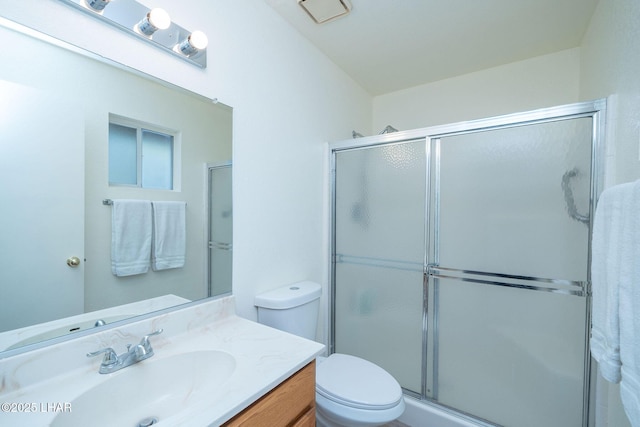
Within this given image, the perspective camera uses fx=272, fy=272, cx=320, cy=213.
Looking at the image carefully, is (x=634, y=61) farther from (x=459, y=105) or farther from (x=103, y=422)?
(x=103, y=422)

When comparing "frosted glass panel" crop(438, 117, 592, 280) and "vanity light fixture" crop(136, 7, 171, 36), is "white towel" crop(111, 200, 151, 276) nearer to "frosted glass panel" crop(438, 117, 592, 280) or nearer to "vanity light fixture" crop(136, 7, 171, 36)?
"vanity light fixture" crop(136, 7, 171, 36)

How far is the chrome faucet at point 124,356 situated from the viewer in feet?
2.64

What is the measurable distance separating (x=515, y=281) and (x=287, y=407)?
128cm

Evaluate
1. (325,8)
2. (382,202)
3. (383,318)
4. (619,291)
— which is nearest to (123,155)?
(325,8)

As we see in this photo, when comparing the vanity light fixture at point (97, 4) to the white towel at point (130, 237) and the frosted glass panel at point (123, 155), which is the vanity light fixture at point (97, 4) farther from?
the white towel at point (130, 237)

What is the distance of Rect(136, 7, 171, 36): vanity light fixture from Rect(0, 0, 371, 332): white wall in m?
0.06

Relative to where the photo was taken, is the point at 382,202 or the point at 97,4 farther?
the point at 382,202

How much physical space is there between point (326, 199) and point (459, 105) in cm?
140

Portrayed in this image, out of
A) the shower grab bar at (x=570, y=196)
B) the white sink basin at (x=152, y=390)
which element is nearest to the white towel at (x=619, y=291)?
the shower grab bar at (x=570, y=196)

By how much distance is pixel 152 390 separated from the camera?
85 centimetres

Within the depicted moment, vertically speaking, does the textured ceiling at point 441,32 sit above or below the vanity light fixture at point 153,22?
above

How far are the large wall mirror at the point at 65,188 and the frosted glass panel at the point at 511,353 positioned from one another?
144 centimetres

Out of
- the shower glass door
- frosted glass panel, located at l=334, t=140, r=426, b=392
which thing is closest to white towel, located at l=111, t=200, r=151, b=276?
frosted glass panel, located at l=334, t=140, r=426, b=392

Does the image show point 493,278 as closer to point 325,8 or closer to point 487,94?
point 487,94
